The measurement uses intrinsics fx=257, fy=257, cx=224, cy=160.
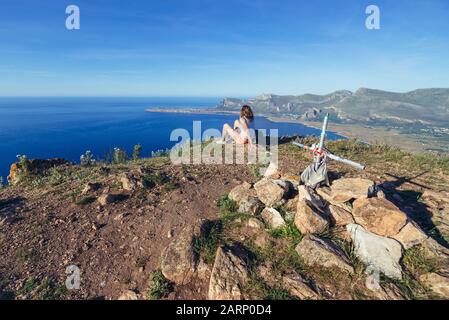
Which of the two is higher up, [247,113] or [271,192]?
[247,113]

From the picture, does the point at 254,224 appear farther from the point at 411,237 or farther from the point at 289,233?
the point at 411,237

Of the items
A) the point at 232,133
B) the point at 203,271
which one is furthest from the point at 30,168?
the point at 203,271

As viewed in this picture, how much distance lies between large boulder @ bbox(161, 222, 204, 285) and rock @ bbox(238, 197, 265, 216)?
1.53 metres

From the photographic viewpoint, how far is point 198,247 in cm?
640

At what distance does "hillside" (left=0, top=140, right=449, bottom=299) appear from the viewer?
5.52 meters

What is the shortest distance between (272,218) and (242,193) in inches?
55.7

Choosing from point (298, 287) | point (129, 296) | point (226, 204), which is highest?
point (226, 204)

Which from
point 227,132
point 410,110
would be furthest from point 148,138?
point 410,110

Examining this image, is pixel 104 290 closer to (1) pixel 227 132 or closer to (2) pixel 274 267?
(2) pixel 274 267

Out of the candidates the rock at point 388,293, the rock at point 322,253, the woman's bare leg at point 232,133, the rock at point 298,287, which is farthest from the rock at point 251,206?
the woman's bare leg at point 232,133

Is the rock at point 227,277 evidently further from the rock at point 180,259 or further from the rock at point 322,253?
the rock at point 322,253

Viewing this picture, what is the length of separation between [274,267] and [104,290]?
12.7 ft

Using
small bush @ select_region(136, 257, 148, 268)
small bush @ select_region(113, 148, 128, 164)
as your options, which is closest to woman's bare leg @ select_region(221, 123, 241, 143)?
small bush @ select_region(136, 257, 148, 268)

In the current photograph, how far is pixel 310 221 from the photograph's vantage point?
6.46m
